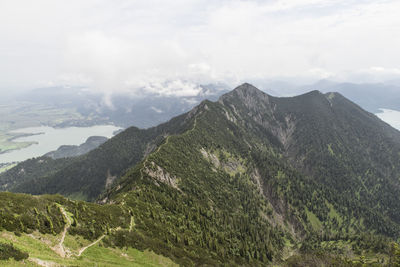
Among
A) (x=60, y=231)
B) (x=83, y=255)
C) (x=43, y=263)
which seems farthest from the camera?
(x=60, y=231)

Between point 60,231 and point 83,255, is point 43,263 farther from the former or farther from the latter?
point 60,231

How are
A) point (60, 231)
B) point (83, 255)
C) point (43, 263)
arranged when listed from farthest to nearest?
point (60, 231) < point (83, 255) < point (43, 263)

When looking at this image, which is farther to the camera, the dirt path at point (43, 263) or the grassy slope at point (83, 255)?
the grassy slope at point (83, 255)

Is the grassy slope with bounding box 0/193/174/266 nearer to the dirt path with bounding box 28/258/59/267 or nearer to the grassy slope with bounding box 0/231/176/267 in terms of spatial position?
the grassy slope with bounding box 0/231/176/267

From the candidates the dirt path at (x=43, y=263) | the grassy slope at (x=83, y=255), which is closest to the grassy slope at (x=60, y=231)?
the grassy slope at (x=83, y=255)

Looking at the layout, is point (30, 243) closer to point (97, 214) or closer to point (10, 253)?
point (10, 253)

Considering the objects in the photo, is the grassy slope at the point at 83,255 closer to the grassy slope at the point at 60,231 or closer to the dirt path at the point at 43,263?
the grassy slope at the point at 60,231

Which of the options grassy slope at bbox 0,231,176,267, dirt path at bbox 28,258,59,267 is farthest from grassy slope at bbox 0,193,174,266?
dirt path at bbox 28,258,59,267

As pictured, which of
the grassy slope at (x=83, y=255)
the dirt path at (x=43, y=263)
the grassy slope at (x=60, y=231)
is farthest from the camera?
the grassy slope at (x=60, y=231)

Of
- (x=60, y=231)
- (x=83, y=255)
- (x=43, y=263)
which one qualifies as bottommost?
(x=83, y=255)

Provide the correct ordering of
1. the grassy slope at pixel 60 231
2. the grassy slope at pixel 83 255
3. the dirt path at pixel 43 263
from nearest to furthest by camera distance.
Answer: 1. the dirt path at pixel 43 263
2. the grassy slope at pixel 83 255
3. the grassy slope at pixel 60 231

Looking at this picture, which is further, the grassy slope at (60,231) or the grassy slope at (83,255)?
the grassy slope at (60,231)

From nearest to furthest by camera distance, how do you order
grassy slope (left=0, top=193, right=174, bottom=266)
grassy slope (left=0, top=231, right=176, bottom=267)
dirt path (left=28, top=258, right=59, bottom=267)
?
dirt path (left=28, top=258, right=59, bottom=267), grassy slope (left=0, top=231, right=176, bottom=267), grassy slope (left=0, top=193, right=174, bottom=266)

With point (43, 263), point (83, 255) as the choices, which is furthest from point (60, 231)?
point (43, 263)
